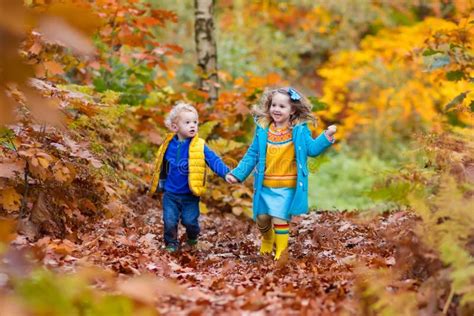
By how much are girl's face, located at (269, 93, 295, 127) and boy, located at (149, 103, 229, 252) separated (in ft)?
2.06

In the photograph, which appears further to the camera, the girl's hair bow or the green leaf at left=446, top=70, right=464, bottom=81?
the green leaf at left=446, top=70, right=464, bottom=81

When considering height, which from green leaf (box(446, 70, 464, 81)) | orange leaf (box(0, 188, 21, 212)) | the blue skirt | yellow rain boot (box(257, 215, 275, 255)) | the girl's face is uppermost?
green leaf (box(446, 70, 464, 81))

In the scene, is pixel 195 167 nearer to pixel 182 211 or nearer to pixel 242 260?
pixel 182 211

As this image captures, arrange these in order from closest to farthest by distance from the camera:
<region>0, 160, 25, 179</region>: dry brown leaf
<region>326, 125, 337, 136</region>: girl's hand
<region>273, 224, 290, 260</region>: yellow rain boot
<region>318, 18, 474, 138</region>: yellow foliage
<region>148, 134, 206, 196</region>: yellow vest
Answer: <region>0, 160, 25, 179</region>: dry brown leaf, <region>326, 125, 337, 136</region>: girl's hand, <region>273, 224, 290, 260</region>: yellow rain boot, <region>148, 134, 206, 196</region>: yellow vest, <region>318, 18, 474, 138</region>: yellow foliage

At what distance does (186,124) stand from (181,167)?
14.6 inches

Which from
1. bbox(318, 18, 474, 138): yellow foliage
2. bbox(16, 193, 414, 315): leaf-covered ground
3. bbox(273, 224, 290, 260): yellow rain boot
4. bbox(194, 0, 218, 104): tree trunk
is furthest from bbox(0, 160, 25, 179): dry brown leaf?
bbox(318, 18, 474, 138): yellow foliage

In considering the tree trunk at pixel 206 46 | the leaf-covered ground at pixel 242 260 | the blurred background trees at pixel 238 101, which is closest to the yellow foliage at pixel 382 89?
the blurred background trees at pixel 238 101

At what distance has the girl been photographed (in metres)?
5.90

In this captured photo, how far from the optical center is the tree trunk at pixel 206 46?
10.1 m

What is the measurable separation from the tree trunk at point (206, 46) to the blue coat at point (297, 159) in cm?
398

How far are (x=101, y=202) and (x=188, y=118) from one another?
3.36 feet

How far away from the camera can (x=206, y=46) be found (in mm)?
10234

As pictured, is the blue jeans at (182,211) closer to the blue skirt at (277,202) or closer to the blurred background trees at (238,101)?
the blurred background trees at (238,101)

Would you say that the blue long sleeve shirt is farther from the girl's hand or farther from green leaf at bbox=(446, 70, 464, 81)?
green leaf at bbox=(446, 70, 464, 81)
